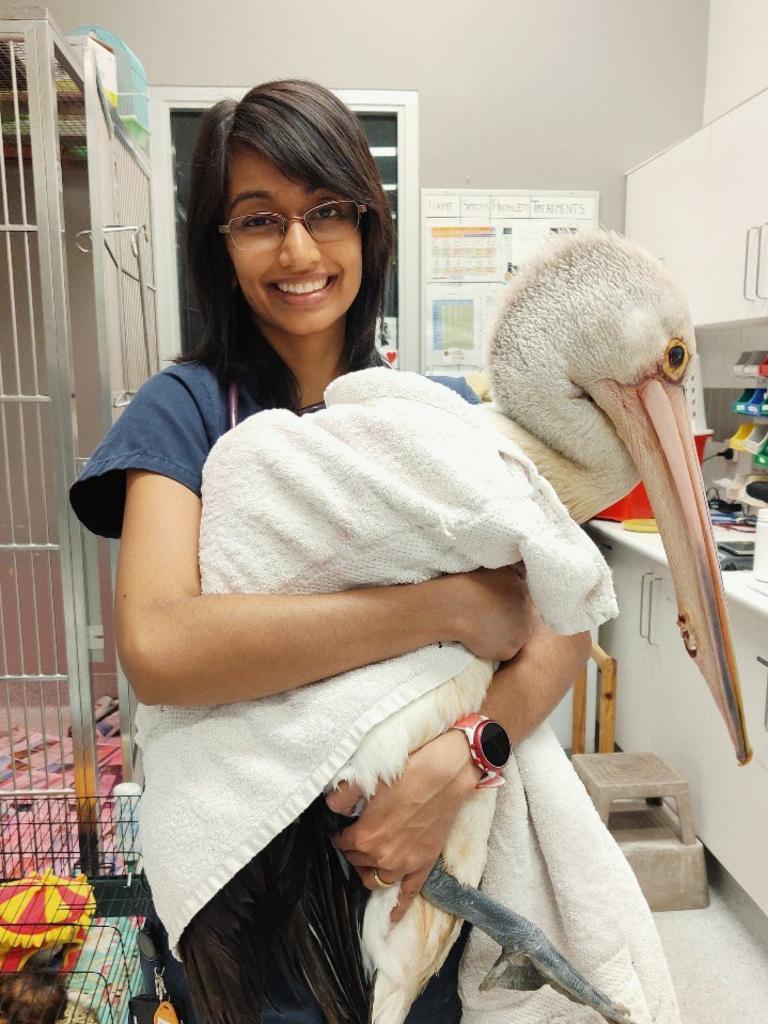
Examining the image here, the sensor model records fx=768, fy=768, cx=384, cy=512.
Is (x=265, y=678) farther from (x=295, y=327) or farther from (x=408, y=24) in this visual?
(x=408, y=24)

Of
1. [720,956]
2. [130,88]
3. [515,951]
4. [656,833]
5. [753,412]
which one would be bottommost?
[720,956]

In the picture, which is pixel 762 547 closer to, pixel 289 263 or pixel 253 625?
pixel 289 263

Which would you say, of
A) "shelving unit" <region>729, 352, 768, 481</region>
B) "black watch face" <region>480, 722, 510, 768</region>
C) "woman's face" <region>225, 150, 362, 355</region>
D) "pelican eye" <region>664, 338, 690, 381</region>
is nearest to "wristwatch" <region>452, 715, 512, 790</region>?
"black watch face" <region>480, 722, 510, 768</region>

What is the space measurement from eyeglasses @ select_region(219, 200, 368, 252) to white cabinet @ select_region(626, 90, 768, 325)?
191cm

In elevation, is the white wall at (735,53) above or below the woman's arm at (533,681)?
above

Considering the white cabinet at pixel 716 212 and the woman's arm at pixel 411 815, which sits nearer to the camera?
the woman's arm at pixel 411 815

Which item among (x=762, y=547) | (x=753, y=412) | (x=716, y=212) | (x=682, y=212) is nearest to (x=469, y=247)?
(x=682, y=212)

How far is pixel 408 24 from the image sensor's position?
3033mm

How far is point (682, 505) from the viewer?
0.82 m

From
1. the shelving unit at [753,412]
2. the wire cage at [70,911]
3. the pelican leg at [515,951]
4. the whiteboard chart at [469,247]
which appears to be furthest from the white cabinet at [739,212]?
the wire cage at [70,911]

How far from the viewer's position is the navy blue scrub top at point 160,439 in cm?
79

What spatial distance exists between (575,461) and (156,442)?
44 cm

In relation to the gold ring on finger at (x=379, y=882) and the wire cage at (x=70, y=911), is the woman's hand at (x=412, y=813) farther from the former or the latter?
the wire cage at (x=70, y=911)

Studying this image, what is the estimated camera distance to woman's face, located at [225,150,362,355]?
0.91 metres
